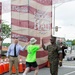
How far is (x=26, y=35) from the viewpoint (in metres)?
15.1

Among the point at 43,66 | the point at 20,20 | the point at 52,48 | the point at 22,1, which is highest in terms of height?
the point at 22,1

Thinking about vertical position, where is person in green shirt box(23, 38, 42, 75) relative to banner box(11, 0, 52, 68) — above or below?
below

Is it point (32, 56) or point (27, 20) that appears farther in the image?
point (27, 20)

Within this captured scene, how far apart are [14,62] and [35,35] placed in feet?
13.4

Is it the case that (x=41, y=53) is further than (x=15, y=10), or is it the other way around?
(x=41, y=53)

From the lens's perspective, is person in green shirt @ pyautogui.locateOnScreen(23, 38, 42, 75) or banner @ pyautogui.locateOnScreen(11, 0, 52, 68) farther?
banner @ pyautogui.locateOnScreen(11, 0, 52, 68)

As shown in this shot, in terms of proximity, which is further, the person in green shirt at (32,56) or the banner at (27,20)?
the banner at (27,20)

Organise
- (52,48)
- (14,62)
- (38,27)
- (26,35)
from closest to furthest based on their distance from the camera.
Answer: (52,48) → (14,62) → (26,35) → (38,27)

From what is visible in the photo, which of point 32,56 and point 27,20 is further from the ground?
point 27,20

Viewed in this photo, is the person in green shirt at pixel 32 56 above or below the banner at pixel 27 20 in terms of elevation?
below

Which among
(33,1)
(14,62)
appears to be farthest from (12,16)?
(14,62)

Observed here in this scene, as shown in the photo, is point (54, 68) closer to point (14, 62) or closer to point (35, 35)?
point (14, 62)

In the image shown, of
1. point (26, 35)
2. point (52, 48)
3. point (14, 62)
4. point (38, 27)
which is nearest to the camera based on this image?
point (52, 48)

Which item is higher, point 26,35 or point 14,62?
point 26,35
